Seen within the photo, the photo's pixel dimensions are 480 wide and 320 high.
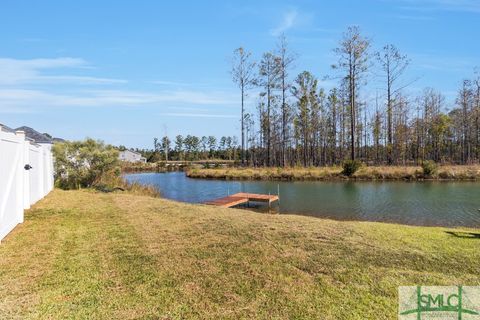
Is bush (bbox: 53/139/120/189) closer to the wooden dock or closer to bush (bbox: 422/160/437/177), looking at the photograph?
the wooden dock

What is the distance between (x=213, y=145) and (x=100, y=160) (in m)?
51.0

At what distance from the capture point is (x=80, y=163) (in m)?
15.9

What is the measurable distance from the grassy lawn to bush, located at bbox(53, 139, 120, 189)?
379 inches

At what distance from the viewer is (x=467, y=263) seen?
4.34m

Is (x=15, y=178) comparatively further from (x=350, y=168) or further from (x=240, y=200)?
(x=350, y=168)

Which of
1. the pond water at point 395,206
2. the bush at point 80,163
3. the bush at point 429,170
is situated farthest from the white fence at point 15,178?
the bush at point 429,170

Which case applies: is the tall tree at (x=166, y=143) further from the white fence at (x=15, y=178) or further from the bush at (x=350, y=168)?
the white fence at (x=15, y=178)

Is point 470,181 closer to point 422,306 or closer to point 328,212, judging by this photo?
point 328,212
